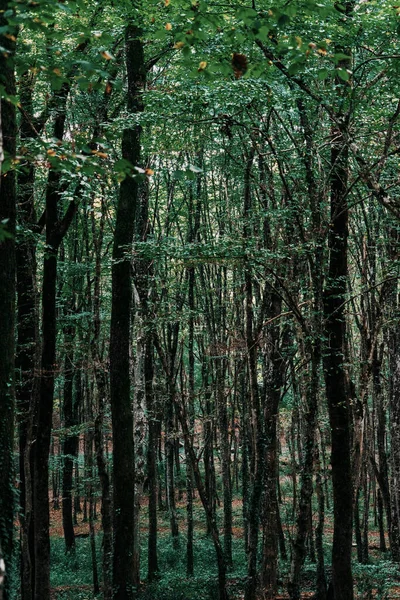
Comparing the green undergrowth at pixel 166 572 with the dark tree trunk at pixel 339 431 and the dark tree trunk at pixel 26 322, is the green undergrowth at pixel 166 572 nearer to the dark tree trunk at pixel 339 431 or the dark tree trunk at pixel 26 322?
the dark tree trunk at pixel 26 322

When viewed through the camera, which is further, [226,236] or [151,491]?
[151,491]

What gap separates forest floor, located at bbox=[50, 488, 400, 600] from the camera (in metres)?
A: 13.6

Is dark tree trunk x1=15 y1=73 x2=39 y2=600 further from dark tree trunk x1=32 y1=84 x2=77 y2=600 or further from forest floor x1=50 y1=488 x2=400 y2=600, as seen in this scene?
forest floor x1=50 y1=488 x2=400 y2=600

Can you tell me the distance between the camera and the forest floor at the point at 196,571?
44.5ft

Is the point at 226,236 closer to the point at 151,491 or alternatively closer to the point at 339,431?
the point at 339,431

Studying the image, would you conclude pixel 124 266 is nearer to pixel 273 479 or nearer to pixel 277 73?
pixel 277 73

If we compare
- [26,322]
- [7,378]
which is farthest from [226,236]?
[26,322]

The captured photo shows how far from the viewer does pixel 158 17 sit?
30.4 feet

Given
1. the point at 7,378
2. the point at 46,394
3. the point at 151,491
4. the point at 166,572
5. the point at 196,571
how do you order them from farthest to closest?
the point at 196,571 < the point at 166,572 < the point at 151,491 < the point at 46,394 < the point at 7,378

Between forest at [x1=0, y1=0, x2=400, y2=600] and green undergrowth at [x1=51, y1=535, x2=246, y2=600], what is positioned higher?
forest at [x1=0, y1=0, x2=400, y2=600]

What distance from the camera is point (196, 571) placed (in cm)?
1861

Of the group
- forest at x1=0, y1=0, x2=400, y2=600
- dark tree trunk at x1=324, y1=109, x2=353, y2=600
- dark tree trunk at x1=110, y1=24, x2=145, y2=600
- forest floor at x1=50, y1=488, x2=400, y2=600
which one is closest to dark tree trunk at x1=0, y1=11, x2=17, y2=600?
forest at x1=0, y1=0, x2=400, y2=600

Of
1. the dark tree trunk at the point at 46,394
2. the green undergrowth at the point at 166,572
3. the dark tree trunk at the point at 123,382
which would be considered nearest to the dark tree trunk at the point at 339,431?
the dark tree trunk at the point at 123,382

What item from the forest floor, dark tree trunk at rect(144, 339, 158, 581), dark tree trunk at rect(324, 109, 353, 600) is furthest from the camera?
dark tree trunk at rect(144, 339, 158, 581)
